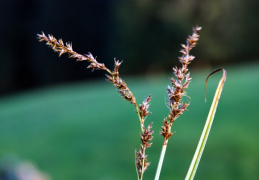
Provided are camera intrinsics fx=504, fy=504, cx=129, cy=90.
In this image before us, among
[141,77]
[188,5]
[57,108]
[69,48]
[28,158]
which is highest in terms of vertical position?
[188,5]

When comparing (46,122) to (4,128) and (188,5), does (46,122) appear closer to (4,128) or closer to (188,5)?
(4,128)

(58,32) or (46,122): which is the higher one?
(58,32)

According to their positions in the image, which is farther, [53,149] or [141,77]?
[141,77]

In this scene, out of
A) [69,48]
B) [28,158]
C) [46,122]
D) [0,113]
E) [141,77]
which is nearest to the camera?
[69,48]

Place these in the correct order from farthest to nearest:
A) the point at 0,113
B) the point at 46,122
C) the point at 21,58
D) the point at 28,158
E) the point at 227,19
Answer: the point at 21,58 < the point at 227,19 < the point at 0,113 < the point at 46,122 < the point at 28,158

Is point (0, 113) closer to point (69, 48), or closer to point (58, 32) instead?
point (58, 32)

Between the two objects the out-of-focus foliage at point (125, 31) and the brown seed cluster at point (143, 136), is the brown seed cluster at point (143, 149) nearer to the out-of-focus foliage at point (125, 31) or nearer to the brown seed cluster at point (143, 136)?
the brown seed cluster at point (143, 136)

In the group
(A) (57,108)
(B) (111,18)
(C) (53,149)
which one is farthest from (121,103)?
(B) (111,18)

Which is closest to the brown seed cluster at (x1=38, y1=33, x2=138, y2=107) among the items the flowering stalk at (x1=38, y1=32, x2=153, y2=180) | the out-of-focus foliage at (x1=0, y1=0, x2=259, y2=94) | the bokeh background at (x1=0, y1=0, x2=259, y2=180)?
the flowering stalk at (x1=38, y1=32, x2=153, y2=180)

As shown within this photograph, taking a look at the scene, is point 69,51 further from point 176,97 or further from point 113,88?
point 113,88
